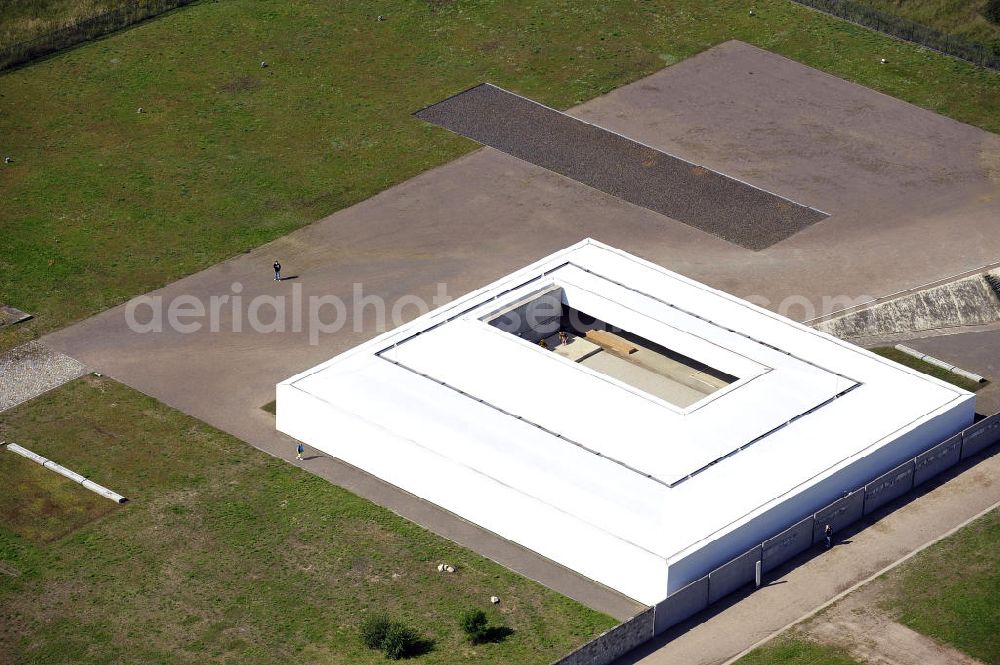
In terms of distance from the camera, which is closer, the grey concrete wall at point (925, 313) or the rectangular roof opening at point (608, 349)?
the rectangular roof opening at point (608, 349)

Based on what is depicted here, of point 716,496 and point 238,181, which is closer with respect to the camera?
point 716,496

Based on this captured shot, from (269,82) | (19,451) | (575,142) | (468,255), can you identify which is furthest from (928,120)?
(19,451)

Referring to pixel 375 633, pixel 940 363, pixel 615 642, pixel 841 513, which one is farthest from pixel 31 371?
pixel 940 363

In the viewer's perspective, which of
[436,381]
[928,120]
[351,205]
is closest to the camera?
[436,381]

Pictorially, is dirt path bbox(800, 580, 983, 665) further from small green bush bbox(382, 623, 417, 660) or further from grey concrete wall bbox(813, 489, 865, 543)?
small green bush bbox(382, 623, 417, 660)

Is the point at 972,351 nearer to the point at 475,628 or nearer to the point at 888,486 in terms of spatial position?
the point at 888,486

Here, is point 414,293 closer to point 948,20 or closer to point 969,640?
point 969,640

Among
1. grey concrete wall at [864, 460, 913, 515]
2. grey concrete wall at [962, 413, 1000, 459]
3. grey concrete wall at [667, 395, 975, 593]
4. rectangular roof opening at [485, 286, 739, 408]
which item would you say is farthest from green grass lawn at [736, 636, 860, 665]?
rectangular roof opening at [485, 286, 739, 408]

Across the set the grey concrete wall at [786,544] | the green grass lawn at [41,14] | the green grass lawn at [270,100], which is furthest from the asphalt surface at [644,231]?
the green grass lawn at [41,14]

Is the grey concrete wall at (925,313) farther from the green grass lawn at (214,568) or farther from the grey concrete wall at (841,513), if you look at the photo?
the green grass lawn at (214,568)
